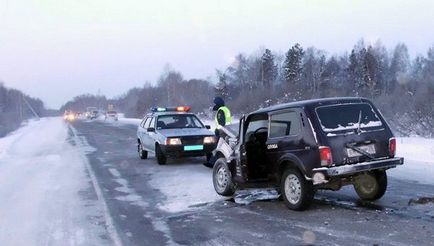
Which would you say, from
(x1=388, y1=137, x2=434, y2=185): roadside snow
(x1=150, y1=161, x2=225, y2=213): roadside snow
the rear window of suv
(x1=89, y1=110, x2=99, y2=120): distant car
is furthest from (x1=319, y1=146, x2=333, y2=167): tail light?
(x1=89, y1=110, x2=99, y2=120): distant car

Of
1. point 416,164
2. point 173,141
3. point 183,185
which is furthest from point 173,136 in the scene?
point 416,164

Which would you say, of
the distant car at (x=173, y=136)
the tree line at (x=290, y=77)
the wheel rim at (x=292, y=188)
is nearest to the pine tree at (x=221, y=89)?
the tree line at (x=290, y=77)

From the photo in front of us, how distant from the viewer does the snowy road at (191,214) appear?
21.6 ft

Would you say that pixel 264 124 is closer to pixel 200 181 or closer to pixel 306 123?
pixel 306 123

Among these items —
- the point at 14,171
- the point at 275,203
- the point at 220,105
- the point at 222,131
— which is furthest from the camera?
the point at 14,171

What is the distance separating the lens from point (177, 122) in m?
16.7

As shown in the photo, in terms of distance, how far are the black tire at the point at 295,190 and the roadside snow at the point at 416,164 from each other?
360 cm

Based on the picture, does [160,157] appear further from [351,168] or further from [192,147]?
[351,168]

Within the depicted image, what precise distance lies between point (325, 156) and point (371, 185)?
149cm

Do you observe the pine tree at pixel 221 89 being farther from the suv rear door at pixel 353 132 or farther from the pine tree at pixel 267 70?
the suv rear door at pixel 353 132

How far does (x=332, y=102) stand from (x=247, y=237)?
2.64 meters

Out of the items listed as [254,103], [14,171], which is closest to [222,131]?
[14,171]

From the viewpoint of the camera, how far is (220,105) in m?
13.4

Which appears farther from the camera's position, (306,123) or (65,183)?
(65,183)
